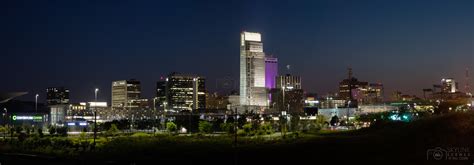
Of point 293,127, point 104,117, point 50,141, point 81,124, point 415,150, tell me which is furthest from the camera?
point 104,117

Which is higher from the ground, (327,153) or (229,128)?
(327,153)

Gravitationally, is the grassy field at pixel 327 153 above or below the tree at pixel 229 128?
above

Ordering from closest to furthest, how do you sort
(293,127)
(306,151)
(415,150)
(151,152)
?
(415,150) < (306,151) < (151,152) < (293,127)

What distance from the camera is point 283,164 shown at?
32031 mm

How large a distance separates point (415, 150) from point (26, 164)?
23918mm

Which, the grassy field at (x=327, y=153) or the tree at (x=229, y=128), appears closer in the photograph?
the grassy field at (x=327, y=153)

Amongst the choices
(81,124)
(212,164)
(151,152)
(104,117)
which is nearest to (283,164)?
(212,164)

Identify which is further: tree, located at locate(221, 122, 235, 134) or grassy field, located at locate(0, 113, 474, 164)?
tree, located at locate(221, 122, 235, 134)

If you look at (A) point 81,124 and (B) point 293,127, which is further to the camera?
(A) point 81,124

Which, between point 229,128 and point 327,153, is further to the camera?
point 229,128

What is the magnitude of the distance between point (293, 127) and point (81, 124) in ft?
161

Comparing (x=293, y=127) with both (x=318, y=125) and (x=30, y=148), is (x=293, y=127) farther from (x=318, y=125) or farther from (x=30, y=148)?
(x=30, y=148)

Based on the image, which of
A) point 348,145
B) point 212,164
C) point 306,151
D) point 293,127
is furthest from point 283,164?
point 293,127

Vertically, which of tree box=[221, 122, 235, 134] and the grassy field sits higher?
the grassy field
